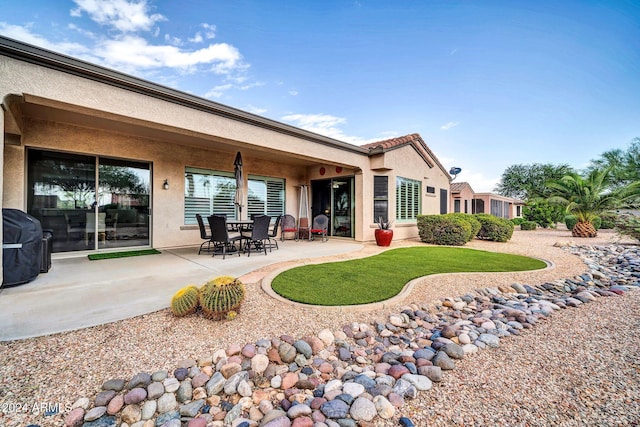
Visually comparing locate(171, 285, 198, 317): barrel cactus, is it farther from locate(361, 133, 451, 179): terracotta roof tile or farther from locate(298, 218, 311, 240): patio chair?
locate(361, 133, 451, 179): terracotta roof tile

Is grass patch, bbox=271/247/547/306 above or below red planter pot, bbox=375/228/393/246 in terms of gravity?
below

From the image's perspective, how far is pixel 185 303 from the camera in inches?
125

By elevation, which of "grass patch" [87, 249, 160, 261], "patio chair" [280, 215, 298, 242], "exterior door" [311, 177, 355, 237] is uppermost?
"exterior door" [311, 177, 355, 237]

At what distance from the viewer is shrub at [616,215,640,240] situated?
26.1 feet

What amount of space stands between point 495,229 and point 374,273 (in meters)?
8.68

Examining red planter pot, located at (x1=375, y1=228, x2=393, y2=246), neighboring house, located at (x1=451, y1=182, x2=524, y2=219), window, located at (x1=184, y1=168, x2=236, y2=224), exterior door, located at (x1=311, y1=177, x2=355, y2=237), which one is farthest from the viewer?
neighboring house, located at (x1=451, y1=182, x2=524, y2=219)

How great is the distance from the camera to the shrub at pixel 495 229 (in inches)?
438

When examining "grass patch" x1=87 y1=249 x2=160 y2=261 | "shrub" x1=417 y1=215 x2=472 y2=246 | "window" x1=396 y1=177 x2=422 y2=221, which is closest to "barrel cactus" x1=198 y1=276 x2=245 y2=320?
"grass patch" x1=87 y1=249 x2=160 y2=261

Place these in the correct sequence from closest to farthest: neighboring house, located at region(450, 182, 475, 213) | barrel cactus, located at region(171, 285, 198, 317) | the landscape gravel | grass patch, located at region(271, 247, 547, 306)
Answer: the landscape gravel < barrel cactus, located at region(171, 285, 198, 317) < grass patch, located at region(271, 247, 547, 306) < neighboring house, located at region(450, 182, 475, 213)

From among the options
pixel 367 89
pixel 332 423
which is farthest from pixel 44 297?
pixel 367 89

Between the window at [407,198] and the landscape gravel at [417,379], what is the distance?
7.72m

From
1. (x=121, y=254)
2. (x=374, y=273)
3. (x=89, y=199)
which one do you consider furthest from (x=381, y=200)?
(x=89, y=199)

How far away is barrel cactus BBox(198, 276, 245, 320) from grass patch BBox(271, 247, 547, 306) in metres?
0.88

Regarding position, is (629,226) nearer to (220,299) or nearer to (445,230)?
(445,230)
